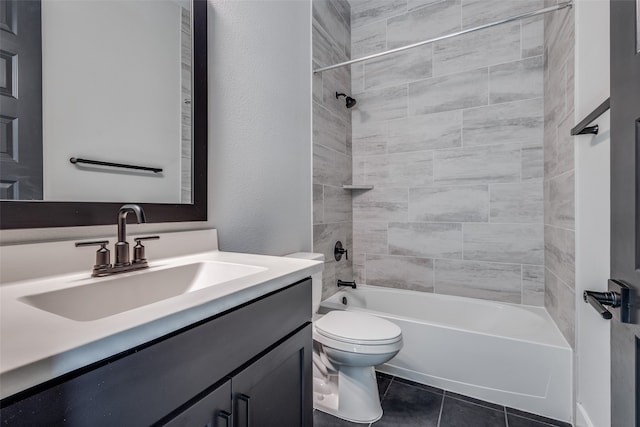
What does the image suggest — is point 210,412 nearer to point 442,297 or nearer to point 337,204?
point 337,204

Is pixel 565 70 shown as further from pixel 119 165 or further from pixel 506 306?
pixel 119 165

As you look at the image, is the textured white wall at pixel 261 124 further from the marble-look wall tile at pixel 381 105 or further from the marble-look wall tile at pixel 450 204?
the marble-look wall tile at pixel 450 204

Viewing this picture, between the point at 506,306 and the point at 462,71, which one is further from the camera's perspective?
the point at 462,71

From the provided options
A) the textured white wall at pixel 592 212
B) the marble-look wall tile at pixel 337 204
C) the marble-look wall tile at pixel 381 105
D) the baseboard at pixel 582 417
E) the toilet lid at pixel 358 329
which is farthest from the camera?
the marble-look wall tile at pixel 381 105

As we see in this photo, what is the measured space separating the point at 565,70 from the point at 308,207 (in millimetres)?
1582

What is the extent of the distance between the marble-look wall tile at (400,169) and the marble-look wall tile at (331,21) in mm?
980

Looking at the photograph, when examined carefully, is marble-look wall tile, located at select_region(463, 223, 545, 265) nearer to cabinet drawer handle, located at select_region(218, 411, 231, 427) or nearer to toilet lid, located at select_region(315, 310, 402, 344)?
toilet lid, located at select_region(315, 310, 402, 344)

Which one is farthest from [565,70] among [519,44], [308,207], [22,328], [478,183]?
[22,328]

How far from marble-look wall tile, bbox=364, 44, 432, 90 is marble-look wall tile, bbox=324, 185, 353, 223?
3.16 feet

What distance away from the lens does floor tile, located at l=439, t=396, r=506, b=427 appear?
1.47 meters

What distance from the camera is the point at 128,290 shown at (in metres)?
0.82

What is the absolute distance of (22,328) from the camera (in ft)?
1.44

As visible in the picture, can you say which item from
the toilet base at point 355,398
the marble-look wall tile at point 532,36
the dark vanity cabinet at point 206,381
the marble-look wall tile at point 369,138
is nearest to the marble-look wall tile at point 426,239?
the marble-look wall tile at point 369,138

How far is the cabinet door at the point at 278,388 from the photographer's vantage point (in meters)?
0.68
